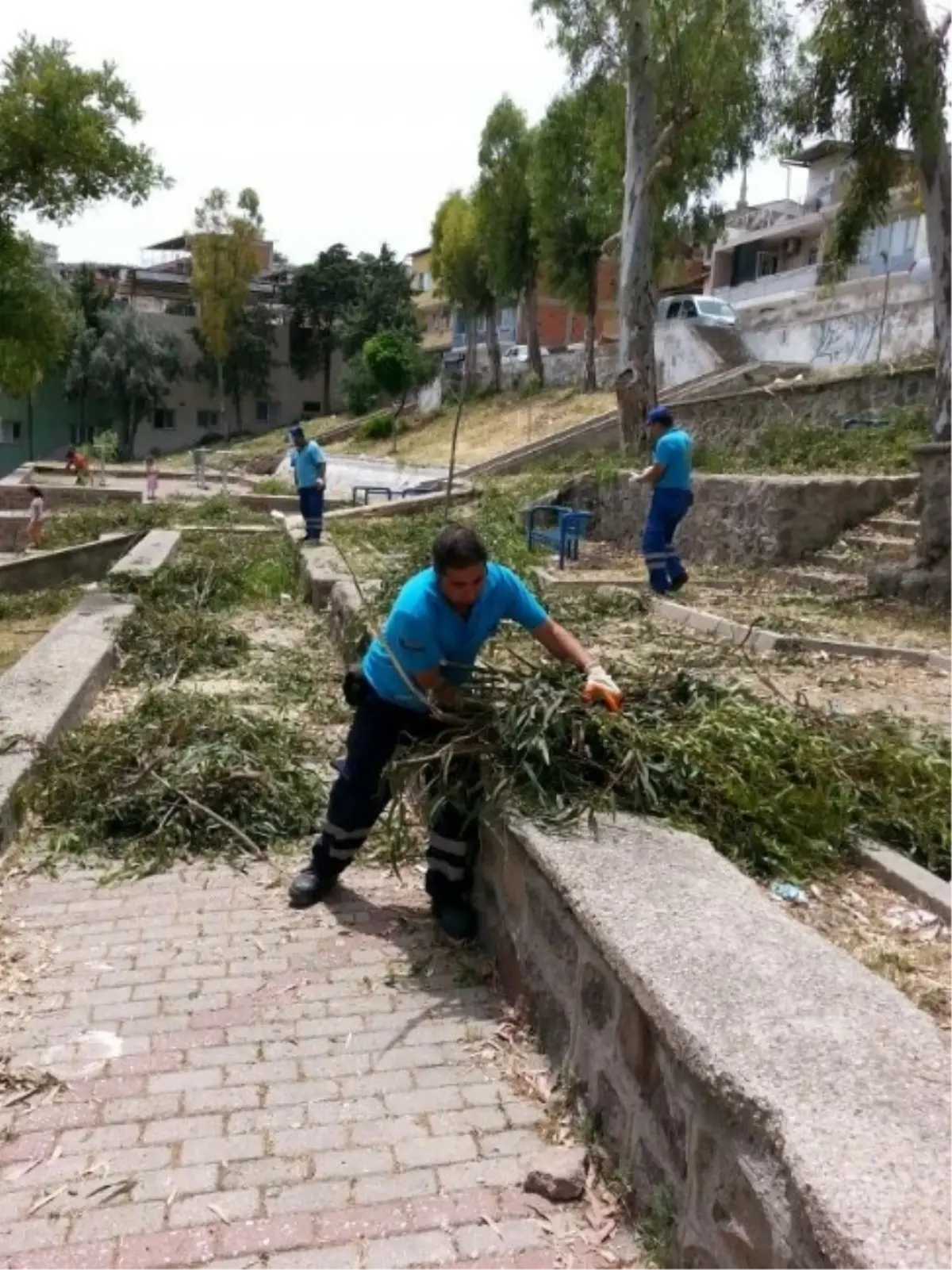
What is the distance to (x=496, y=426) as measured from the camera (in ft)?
122

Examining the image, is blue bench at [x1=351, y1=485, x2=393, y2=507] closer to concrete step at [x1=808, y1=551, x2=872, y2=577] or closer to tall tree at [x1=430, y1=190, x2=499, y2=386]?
concrete step at [x1=808, y1=551, x2=872, y2=577]

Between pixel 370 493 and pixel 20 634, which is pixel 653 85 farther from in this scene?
pixel 20 634

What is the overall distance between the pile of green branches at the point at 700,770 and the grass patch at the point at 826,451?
10.3m

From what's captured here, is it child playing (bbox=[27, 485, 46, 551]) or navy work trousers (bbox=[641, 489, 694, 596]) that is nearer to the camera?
navy work trousers (bbox=[641, 489, 694, 596])

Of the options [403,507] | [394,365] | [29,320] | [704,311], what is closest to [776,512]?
[403,507]

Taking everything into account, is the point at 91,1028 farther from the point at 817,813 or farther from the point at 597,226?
the point at 597,226

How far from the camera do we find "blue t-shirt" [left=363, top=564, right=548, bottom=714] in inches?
151

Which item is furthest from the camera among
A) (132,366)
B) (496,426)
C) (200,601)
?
(132,366)

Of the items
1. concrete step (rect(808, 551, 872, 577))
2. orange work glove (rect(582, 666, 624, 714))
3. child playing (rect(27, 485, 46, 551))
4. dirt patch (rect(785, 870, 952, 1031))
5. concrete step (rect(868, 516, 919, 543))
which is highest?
orange work glove (rect(582, 666, 624, 714))

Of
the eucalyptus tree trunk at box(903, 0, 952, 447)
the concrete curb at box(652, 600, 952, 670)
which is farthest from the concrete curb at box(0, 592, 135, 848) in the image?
the eucalyptus tree trunk at box(903, 0, 952, 447)

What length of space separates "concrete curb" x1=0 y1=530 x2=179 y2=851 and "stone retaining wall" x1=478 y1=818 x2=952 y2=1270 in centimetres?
274

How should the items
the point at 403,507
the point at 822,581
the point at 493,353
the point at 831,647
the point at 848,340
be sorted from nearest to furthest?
1. the point at 831,647
2. the point at 822,581
3. the point at 403,507
4. the point at 848,340
5. the point at 493,353

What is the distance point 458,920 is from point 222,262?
2086 inches

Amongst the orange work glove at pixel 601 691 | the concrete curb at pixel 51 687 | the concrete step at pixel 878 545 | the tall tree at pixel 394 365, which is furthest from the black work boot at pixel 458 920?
the tall tree at pixel 394 365
